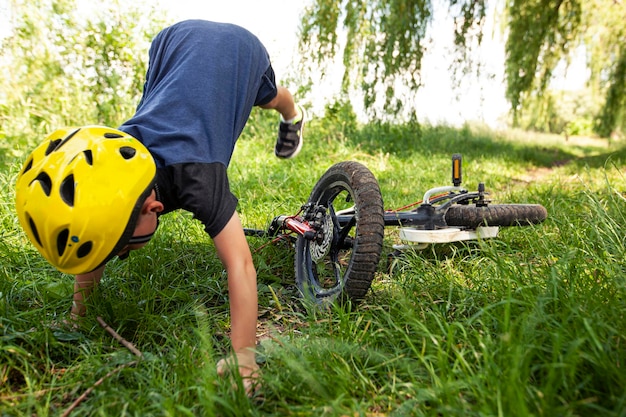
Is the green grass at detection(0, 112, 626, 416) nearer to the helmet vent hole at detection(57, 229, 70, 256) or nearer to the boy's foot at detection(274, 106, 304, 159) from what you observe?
the helmet vent hole at detection(57, 229, 70, 256)

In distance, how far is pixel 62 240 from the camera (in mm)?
1599

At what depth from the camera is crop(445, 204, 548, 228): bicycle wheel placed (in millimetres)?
2330

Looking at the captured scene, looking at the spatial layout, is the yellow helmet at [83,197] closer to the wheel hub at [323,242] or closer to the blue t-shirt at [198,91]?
the blue t-shirt at [198,91]

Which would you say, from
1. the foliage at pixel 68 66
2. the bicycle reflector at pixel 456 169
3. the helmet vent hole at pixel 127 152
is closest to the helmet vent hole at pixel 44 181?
the helmet vent hole at pixel 127 152

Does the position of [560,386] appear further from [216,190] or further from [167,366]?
[216,190]

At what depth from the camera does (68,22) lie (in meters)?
5.74

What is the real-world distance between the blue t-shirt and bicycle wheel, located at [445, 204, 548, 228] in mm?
1098

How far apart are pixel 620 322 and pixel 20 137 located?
520 cm

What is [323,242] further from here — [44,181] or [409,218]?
[44,181]

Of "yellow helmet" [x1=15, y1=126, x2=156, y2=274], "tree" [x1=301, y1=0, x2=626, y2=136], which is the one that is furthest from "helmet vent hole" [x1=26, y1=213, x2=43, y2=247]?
"tree" [x1=301, y1=0, x2=626, y2=136]

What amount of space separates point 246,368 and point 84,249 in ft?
2.15

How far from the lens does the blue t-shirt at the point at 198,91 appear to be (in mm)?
1841

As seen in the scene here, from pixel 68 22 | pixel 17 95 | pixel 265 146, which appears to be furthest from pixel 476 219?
pixel 68 22

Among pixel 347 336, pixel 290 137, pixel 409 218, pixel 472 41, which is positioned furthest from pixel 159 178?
pixel 472 41
